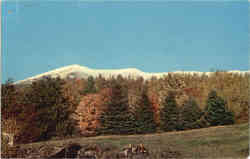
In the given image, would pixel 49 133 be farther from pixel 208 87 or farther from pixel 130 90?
pixel 208 87

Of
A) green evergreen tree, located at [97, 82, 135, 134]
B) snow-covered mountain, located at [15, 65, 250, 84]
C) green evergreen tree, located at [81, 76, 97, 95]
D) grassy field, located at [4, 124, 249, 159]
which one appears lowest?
grassy field, located at [4, 124, 249, 159]

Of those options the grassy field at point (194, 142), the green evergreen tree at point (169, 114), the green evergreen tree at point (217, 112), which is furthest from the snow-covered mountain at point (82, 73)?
the grassy field at point (194, 142)

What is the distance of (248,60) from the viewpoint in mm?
10109

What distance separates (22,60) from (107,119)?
406 centimetres

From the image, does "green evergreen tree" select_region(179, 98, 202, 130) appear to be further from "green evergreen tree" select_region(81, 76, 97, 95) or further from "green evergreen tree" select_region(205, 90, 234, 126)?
"green evergreen tree" select_region(81, 76, 97, 95)

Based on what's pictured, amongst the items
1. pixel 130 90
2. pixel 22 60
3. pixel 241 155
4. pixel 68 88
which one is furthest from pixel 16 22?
pixel 241 155

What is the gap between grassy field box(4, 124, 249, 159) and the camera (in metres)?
9.40

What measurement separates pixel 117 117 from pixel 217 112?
3833 mm

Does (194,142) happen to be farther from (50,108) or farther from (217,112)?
(50,108)

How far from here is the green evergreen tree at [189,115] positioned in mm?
10148

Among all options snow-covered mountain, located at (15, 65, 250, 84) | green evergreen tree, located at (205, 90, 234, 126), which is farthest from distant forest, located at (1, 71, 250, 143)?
snow-covered mountain, located at (15, 65, 250, 84)

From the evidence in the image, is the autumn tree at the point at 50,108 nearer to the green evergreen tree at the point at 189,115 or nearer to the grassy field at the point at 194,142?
the grassy field at the point at 194,142

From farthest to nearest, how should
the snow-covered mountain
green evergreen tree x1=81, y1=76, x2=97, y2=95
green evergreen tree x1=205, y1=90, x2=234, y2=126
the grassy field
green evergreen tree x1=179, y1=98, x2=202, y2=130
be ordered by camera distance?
1. green evergreen tree x1=81, y1=76, x2=97, y2=95
2. the snow-covered mountain
3. green evergreen tree x1=179, y1=98, x2=202, y2=130
4. green evergreen tree x1=205, y1=90, x2=234, y2=126
5. the grassy field

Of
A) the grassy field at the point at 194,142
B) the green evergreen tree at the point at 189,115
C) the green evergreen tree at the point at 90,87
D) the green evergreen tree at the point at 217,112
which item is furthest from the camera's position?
the green evergreen tree at the point at 90,87
